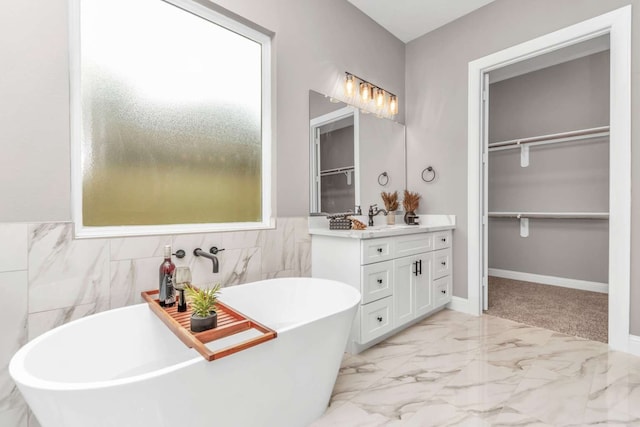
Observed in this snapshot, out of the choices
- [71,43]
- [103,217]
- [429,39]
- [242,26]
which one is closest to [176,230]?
[103,217]

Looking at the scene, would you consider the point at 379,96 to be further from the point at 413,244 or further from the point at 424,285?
the point at 424,285

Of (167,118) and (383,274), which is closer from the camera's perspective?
(167,118)

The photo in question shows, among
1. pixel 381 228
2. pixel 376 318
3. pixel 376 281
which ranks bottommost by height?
pixel 376 318

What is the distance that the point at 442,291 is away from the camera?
2949 millimetres

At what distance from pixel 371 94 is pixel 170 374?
2896 millimetres

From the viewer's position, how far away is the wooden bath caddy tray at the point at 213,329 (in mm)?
1034

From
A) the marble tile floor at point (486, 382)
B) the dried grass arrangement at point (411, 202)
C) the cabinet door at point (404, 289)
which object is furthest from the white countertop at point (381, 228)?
the marble tile floor at point (486, 382)

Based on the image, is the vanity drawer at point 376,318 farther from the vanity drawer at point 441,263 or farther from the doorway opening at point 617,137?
the doorway opening at point 617,137

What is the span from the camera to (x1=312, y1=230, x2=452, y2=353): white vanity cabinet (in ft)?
7.02

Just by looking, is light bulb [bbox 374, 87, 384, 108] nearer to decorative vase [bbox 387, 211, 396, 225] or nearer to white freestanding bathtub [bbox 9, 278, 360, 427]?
decorative vase [bbox 387, 211, 396, 225]

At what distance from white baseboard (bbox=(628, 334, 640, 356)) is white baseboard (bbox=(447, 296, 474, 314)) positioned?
109 cm

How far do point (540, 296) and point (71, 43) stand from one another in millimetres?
4635

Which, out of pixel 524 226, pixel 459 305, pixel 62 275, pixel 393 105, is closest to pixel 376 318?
pixel 459 305

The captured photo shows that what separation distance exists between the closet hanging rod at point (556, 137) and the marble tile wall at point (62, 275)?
388cm
